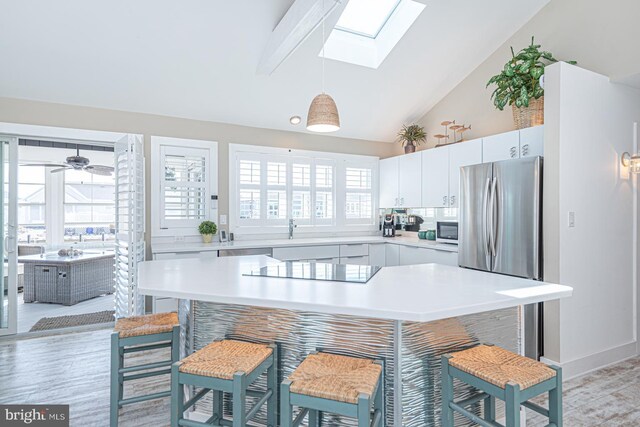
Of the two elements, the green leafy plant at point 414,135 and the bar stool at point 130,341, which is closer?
the bar stool at point 130,341

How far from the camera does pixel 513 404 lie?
1405 millimetres

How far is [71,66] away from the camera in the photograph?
3.42 m

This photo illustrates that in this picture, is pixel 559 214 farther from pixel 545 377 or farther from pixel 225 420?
pixel 225 420

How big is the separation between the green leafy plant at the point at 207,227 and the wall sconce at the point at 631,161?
4.15 metres

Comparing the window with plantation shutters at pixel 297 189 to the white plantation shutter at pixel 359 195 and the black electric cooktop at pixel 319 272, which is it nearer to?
the white plantation shutter at pixel 359 195

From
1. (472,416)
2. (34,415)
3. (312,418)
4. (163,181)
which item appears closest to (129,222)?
(163,181)

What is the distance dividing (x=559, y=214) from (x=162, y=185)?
13.1ft

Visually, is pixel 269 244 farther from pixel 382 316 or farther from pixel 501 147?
pixel 382 316

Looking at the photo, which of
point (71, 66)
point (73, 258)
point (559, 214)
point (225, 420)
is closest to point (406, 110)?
point (559, 214)

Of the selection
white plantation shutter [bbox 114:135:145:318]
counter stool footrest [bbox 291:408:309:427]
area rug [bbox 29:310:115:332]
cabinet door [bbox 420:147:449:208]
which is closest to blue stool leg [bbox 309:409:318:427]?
counter stool footrest [bbox 291:408:309:427]

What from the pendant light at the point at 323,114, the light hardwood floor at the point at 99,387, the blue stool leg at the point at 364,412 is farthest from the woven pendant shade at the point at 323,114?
the light hardwood floor at the point at 99,387

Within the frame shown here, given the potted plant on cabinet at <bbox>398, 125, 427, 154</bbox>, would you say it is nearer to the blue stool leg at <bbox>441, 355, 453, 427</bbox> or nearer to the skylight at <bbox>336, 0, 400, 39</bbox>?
the skylight at <bbox>336, 0, 400, 39</bbox>

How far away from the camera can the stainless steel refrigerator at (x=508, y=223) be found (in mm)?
2973

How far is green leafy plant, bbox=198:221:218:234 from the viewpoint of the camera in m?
4.33
